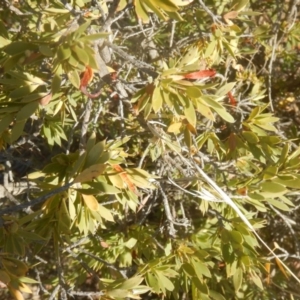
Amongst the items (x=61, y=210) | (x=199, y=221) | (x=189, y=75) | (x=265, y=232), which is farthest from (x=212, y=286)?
(x=189, y=75)

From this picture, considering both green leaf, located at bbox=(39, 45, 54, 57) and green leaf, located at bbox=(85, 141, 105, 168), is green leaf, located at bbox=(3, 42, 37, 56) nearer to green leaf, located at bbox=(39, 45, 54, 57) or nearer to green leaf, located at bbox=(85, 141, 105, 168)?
green leaf, located at bbox=(39, 45, 54, 57)

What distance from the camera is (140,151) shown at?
7.02 ft

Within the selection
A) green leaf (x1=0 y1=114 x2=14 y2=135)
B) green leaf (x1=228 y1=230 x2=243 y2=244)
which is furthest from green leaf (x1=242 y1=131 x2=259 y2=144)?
green leaf (x1=0 y1=114 x2=14 y2=135)

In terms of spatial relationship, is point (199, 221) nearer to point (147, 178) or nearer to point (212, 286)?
point (212, 286)

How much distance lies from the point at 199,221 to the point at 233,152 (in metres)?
0.87

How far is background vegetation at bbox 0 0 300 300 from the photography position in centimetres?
112

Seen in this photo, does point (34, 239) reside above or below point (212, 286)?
above

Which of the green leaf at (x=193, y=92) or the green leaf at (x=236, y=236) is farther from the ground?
the green leaf at (x=193, y=92)

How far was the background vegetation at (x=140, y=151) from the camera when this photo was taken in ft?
3.67

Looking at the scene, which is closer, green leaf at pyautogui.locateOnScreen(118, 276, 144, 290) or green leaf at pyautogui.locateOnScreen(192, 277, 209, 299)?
green leaf at pyautogui.locateOnScreen(118, 276, 144, 290)

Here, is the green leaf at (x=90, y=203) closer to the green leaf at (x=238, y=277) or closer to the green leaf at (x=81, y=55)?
the green leaf at (x=81, y=55)

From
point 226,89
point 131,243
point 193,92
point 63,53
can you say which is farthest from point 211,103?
point 131,243

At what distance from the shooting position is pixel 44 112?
1.71 meters

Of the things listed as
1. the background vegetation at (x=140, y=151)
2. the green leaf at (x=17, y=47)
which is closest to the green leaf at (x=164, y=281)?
the background vegetation at (x=140, y=151)
